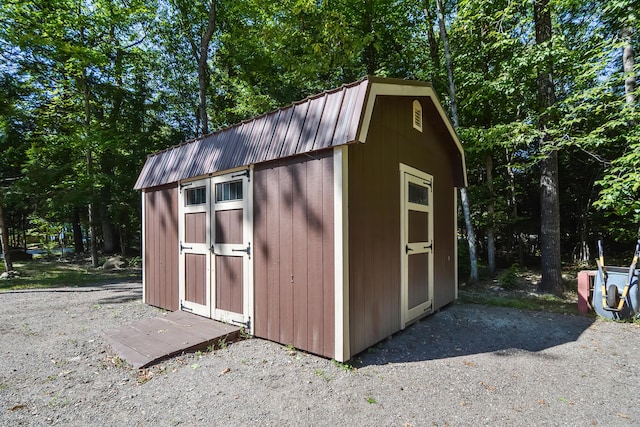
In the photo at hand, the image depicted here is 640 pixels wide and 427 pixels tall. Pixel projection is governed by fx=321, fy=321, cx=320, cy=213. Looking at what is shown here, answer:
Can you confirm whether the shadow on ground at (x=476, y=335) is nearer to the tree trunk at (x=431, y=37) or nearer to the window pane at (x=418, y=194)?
the window pane at (x=418, y=194)

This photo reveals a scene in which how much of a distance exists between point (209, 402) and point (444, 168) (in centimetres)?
485

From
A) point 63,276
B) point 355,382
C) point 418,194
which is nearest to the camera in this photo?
point 355,382

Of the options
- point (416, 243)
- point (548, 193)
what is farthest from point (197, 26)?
point (548, 193)

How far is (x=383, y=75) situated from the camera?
973cm

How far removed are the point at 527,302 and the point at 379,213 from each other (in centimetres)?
397

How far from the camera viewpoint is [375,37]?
992cm

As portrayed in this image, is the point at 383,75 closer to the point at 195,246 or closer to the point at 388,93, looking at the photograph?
the point at 388,93

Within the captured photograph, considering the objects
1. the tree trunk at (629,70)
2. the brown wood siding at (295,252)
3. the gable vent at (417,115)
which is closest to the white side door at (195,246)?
the brown wood siding at (295,252)

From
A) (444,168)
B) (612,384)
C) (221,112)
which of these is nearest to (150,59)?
(221,112)

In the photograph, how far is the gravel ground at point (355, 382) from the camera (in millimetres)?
2285

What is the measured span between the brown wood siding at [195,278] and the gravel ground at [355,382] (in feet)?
3.88

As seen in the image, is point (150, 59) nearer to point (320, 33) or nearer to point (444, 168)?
point (320, 33)

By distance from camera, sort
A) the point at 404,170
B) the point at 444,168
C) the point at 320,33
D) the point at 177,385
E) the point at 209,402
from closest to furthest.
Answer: the point at 209,402
the point at 177,385
the point at 404,170
the point at 444,168
the point at 320,33

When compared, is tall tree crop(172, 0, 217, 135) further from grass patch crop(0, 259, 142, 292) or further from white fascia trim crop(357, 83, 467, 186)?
white fascia trim crop(357, 83, 467, 186)
